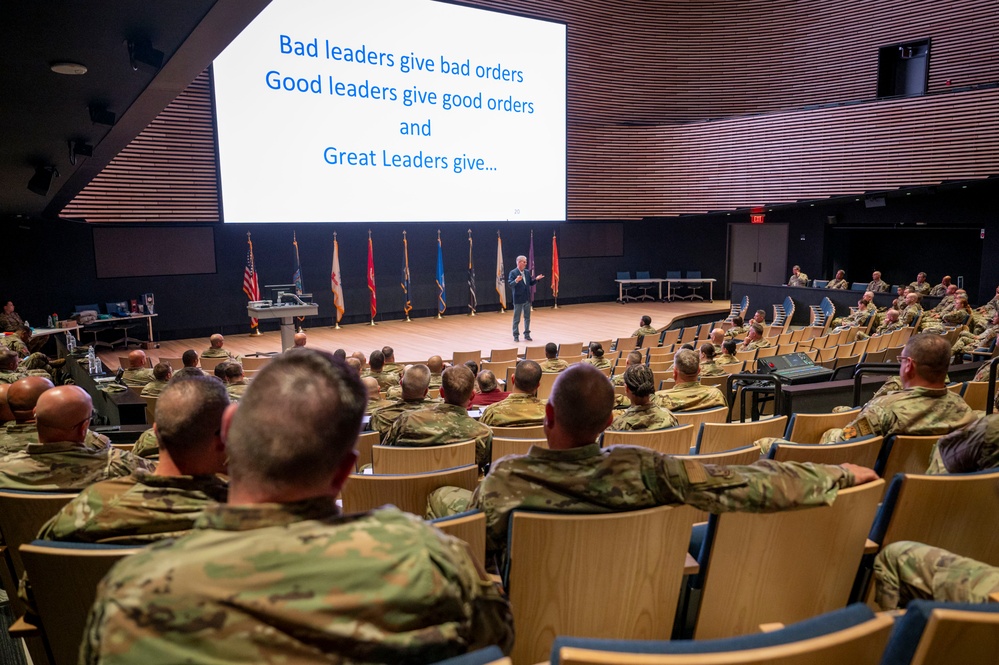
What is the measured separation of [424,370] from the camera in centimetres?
421

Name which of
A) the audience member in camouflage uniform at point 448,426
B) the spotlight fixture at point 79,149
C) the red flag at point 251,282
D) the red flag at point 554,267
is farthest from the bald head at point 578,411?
the red flag at point 554,267

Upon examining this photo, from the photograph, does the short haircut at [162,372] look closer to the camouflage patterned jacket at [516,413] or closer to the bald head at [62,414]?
the camouflage patterned jacket at [516,413]

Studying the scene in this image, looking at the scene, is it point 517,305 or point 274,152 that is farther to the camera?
point 517,305

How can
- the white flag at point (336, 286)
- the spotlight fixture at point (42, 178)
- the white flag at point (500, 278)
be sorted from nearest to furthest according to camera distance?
the spotlight fixture at point (42, 178), the white flag at point (336, 286), the white flag at point (500, 278)

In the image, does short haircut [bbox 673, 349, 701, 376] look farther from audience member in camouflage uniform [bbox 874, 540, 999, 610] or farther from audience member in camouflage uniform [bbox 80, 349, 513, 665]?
audience member in camouflage uniform [bbox 80, 349, 513, 665]

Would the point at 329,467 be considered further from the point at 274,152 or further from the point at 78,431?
the point at 274,152

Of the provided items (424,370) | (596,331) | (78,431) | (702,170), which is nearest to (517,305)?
(596,331)

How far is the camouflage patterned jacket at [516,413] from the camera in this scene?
4.24 metres

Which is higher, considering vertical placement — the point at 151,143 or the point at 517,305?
the point at 151,143

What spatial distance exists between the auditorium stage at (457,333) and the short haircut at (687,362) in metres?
6.28

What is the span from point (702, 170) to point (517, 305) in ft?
23.2

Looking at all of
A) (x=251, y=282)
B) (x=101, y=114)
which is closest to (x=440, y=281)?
(x=251, y=282)

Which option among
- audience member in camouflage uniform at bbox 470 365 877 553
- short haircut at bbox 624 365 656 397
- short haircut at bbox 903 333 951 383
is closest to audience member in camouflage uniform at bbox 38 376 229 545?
audience member in camouflage uniform at bbox 470 365 877 553

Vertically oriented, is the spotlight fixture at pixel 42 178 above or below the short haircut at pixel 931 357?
above
